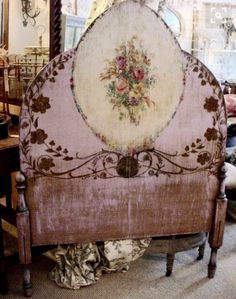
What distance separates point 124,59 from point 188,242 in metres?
1.04

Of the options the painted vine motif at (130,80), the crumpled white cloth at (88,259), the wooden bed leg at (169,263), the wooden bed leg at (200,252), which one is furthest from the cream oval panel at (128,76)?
the wooden bed leg at (200,252)

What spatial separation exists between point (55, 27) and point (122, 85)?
2.42ft

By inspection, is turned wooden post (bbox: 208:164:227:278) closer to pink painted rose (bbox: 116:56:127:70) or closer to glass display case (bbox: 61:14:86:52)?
pink painted rose (bbox: 116:56:127:70)

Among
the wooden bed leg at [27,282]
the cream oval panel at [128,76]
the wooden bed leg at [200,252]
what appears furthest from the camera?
the wooden bed leg at [200,252]

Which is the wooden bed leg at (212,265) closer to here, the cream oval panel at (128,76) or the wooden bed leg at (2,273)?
the cream oval panel at (128,76)

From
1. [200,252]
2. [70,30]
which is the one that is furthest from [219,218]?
[70,30]

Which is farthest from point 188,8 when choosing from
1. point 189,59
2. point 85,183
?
point 85,183

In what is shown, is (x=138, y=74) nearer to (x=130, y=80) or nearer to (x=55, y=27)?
(x=130, y=80)

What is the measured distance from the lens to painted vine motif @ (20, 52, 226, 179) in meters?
1.50

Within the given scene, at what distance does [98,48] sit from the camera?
4.93 feet

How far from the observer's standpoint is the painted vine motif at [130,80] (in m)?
1.54

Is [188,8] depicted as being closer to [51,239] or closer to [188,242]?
[188,242]

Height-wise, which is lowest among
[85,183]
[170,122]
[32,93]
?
[85,183]

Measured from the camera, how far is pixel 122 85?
1.57 metres
